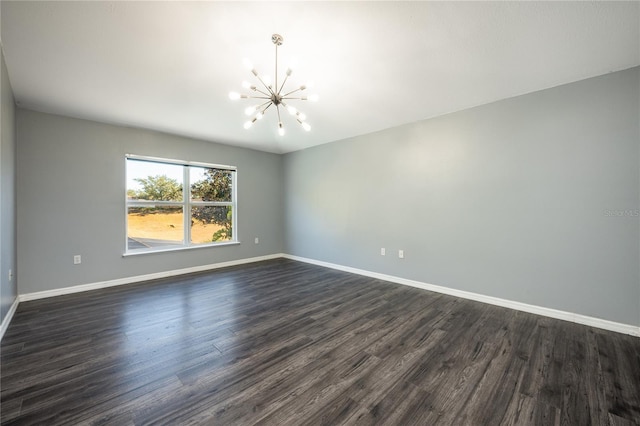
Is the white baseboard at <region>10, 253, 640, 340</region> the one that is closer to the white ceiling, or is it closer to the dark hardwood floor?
the dark hardwood floor

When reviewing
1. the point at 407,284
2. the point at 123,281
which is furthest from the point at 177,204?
the point at 407,284

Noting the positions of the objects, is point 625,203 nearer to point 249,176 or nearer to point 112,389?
point 112,389

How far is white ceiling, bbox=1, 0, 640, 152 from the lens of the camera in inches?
79.8

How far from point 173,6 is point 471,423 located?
→ 356cm

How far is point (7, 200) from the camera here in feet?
8.56

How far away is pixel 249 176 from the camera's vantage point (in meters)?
5.50

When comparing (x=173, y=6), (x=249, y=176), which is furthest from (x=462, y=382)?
(x=249, y=176)

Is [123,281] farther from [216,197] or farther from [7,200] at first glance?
[216,197]

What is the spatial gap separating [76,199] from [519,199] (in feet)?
19.3

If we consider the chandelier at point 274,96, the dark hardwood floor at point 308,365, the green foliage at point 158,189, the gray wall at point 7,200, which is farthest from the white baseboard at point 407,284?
the chandelier at point 274,96

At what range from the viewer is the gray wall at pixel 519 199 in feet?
8.10

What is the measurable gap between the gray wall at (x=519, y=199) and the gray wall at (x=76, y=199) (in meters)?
3.59

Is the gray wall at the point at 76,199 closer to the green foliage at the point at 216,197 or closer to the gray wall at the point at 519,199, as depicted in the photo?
the green foliage at the point at 216,197

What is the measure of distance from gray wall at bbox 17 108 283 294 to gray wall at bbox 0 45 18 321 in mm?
257
